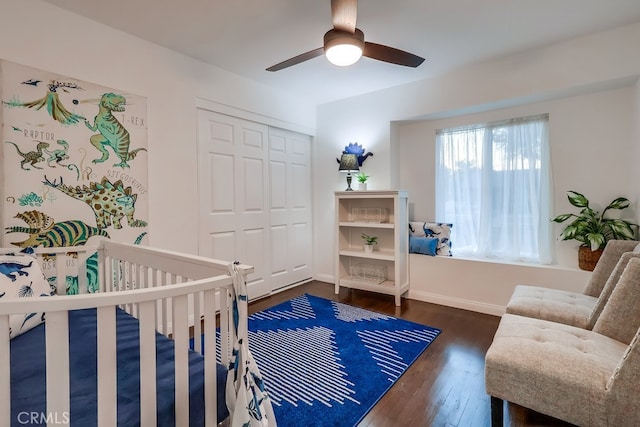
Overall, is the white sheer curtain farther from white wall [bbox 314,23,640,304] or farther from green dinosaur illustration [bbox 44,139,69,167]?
green dinosaur illustration [bbox 44,139,69,167]

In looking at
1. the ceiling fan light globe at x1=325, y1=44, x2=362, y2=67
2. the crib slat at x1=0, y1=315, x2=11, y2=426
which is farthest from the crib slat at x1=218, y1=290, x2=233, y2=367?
the ceiling fan light globe at x1=325, y1=44, x2=362, y2=67

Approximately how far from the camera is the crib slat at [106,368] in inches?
33.2

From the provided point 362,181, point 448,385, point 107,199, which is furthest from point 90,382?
point 362,181

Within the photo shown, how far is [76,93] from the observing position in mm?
2109

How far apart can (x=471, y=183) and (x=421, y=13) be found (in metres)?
1.88

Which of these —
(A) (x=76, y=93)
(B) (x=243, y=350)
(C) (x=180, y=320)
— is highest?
(A) (x=76, y=93)

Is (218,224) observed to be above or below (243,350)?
above

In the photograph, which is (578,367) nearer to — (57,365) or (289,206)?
(57,365)

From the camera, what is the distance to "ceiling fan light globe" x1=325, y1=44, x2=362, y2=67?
5.82ft

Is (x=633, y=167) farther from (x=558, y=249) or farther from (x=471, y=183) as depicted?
(x=471, y=183)

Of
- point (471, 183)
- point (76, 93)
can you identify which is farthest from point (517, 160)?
point (76, 93)

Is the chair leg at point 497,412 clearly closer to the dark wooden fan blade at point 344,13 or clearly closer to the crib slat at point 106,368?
the crib slat at point 106,368

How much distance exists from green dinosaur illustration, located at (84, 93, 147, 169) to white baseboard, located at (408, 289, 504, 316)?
3.08 meters

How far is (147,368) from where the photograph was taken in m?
0.93
